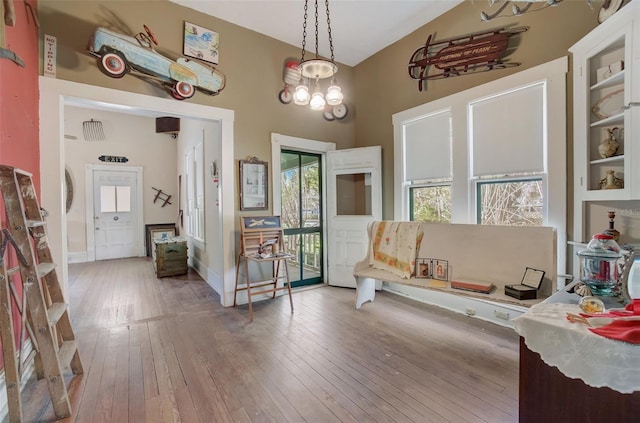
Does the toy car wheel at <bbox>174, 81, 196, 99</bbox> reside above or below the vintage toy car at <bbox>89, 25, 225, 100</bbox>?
below

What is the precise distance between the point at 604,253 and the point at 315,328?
96.5 inches

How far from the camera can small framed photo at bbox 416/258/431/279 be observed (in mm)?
3332

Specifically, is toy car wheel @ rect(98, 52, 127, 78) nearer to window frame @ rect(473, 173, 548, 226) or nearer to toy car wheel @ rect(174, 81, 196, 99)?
toy car wheel @ rect(174, 81, 196, 99)

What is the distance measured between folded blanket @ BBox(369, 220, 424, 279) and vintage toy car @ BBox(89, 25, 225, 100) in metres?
2.79

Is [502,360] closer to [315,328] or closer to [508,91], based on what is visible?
[315,328]

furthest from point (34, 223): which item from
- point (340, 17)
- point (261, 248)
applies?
point (340, 17)

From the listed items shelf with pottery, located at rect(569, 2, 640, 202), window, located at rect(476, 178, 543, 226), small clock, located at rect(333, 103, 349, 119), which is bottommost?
window, located at rect(476, 178, 543, 226)

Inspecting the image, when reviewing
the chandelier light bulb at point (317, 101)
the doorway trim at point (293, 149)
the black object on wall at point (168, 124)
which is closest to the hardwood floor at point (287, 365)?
the doorway trim at point (293, 149)

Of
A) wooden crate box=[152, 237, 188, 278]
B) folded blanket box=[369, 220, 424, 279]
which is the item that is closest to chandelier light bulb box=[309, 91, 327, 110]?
folded blanket box=[369, 220, 424, 279]

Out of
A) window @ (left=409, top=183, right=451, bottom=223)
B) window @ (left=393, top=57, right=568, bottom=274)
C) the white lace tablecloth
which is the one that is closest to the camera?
the white lace tablecloth

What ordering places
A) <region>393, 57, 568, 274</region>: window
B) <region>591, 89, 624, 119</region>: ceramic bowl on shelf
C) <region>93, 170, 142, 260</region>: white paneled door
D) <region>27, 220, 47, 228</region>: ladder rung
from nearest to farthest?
<region>27, 220, 47, 228</region>: ladder rung → <region>591, 89, 624, 119</region>: ceramic bowl on shelf → <region>393, 57, 568, 274</region>: window → <region>93, 170, 142, 260</region>: white paneled door

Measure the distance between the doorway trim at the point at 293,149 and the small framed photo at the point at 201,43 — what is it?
4.02 ft

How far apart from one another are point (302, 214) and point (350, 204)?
2.64 feet

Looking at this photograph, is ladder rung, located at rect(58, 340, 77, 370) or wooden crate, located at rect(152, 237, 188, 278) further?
wooden crate, located at rect(152, 237, 188, 278)
